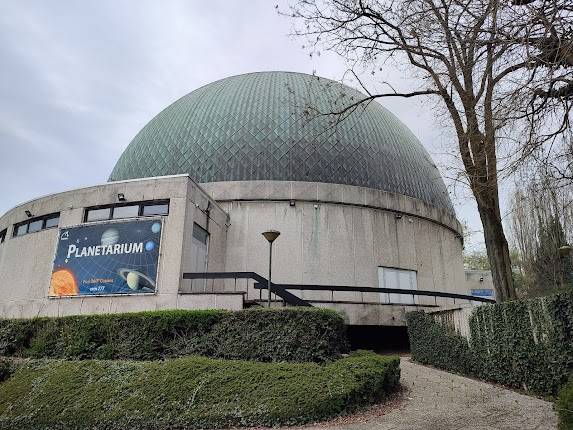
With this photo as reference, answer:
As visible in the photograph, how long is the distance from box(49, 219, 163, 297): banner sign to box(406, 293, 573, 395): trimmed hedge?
8.90 m

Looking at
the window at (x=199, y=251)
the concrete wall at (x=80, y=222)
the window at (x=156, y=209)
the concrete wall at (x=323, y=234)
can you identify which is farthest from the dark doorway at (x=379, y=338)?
the window at (x=156, y=209)

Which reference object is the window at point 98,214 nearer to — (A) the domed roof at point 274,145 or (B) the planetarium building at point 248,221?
(B) the planetarium building at point 248,221

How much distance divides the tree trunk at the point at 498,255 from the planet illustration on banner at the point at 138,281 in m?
9.74

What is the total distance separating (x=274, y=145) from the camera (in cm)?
2100

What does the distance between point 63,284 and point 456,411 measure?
483 inches

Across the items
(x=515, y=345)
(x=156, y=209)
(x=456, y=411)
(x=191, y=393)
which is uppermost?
(x=156, y=209)

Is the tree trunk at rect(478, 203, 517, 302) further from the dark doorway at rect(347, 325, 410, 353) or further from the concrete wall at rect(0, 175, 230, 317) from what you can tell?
the concrete wall at rect(0, 175, 230, 317)

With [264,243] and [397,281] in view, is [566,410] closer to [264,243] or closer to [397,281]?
[264,243]

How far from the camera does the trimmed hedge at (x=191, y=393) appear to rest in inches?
318

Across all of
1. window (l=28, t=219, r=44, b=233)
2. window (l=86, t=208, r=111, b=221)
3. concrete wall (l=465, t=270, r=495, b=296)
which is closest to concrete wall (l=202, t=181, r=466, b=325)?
window (l=86, t=208, r=111, b=221)

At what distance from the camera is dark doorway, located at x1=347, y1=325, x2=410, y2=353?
17.2 m

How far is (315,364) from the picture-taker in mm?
9664

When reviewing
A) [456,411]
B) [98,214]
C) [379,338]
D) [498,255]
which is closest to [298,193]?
[379,338]

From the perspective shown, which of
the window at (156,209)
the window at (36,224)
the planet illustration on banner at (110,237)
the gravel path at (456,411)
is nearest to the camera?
the gravel path at (456,411)
